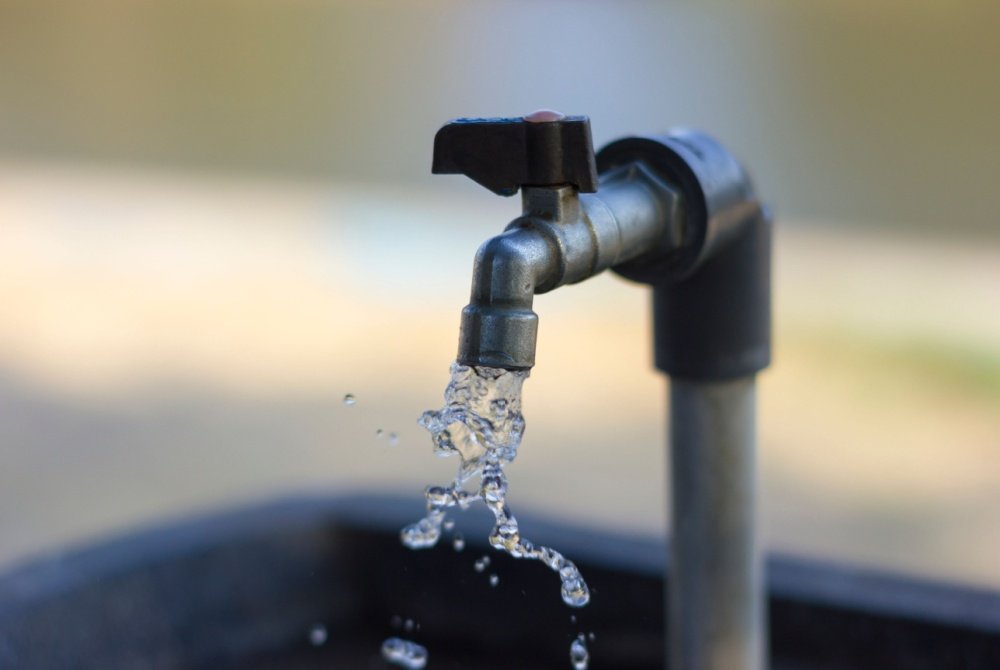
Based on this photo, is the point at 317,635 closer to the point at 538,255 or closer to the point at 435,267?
the point at 538,255

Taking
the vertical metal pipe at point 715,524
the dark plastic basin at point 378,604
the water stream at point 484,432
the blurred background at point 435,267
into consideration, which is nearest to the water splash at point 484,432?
the water stream at point 484,432

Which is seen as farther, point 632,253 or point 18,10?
point 18,10

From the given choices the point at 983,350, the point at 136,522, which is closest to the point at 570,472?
the point at 136,522

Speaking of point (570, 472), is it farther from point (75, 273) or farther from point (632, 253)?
point (75, 273)

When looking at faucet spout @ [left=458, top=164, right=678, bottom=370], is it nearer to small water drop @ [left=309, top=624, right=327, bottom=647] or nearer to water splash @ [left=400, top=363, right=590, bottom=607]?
water splash @ [left=400, top=363, right=590, bottom=607]

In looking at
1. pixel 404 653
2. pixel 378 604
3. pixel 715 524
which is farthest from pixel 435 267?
pixel 715 524

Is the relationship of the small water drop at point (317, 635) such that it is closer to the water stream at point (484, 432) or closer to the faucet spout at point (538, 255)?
the water stream at point (484, 432)
